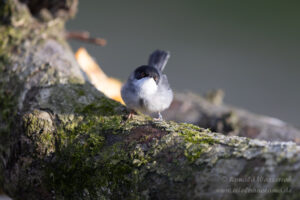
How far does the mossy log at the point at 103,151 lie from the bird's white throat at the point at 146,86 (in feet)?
0.90

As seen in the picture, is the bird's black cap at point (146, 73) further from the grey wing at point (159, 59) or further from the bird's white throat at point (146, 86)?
the grey wing at point (159, 59)

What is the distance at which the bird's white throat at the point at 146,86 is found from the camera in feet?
7.06

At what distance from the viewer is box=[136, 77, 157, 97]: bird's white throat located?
2.15 m

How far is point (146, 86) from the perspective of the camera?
2170 mm

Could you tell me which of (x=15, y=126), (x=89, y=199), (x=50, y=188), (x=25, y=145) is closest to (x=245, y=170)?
(x=89, y=199)

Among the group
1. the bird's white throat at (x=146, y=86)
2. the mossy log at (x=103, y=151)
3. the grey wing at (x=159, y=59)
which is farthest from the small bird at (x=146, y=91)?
the grey wing at (x=159, y=59)

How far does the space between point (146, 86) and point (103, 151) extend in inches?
30.9

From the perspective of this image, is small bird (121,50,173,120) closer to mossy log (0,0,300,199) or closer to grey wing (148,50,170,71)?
mossy log (0,0,300,199)

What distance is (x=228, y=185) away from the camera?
3.61 feet

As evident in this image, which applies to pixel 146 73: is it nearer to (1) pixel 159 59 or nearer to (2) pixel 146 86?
(2) pixel 146 86

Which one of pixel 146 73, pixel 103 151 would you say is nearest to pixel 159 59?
pixel 146 73

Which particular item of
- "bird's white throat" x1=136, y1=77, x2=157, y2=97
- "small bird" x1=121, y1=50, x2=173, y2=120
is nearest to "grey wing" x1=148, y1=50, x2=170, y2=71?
"small bird" x1=121, y1=50, x2=173, y2=120

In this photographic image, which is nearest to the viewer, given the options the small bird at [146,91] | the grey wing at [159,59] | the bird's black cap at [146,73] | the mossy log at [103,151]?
the mossy log at [103,151]

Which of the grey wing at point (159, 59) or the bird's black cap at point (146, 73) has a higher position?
the grey wing at point (159, 59)
